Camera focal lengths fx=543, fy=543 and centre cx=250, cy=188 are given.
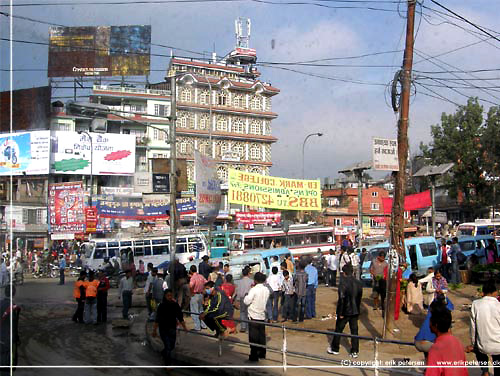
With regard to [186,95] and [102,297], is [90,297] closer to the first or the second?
[102,297]

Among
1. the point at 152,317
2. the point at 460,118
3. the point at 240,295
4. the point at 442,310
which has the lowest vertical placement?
the point at 152,317

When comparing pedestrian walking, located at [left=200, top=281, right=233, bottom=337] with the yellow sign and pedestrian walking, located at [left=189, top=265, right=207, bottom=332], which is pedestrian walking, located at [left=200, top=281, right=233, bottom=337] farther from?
the yellow sign

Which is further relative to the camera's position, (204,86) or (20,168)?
(204,86)

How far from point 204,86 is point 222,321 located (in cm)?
5208

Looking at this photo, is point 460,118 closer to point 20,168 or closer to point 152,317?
point 152,317

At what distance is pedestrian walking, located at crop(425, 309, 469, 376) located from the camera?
4.87 m

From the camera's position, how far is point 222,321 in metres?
11.5

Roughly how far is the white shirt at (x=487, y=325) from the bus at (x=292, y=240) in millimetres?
28244

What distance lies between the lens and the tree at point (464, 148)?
45.2m

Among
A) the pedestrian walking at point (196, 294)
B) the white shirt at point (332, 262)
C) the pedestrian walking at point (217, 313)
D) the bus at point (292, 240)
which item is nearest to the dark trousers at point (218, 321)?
the pedestrian walking at point (217, 313)

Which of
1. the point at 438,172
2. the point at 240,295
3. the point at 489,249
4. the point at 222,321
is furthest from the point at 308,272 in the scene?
the point at 489,249

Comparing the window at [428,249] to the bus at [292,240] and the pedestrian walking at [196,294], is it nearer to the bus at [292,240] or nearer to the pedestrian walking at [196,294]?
the pedestrian walking at [196,294]

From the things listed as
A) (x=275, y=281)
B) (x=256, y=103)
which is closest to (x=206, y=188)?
(x=275, y=281)

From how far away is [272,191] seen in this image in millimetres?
23109
